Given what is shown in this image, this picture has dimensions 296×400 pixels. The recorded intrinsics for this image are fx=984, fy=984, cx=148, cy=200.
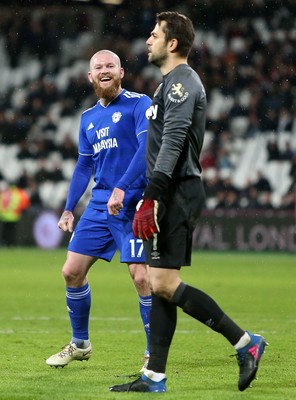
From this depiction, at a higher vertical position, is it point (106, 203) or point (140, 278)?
point (106, 203)

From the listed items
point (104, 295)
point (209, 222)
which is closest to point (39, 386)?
point (104, 295)

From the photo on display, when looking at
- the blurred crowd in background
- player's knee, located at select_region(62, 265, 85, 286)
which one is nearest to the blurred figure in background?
the blurred crowd in background

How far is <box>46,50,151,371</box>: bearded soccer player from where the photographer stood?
6852 mm

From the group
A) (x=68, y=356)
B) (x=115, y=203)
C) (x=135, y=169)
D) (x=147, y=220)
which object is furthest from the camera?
(x=68, y=356)

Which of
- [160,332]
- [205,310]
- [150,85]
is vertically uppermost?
[150,85]

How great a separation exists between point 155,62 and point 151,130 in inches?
15.6

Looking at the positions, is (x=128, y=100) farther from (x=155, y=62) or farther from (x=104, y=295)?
(x=104, y=295)

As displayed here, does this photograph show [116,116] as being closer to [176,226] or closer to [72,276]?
[72,276]

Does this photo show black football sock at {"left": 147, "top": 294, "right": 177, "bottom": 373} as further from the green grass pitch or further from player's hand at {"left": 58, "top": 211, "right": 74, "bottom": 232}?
player's hand at {"left": 58, "top": 211, "right": 74, "bottom": 232}

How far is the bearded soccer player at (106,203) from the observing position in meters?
6.85

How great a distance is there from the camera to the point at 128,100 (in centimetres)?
700

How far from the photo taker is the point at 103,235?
6.99 m

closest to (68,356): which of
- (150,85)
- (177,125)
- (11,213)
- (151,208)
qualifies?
(151,208)

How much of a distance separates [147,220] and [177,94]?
2.37ft
